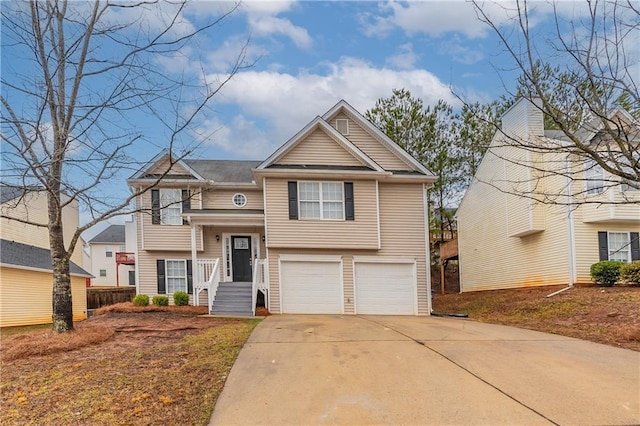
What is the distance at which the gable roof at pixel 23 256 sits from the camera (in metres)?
17.2

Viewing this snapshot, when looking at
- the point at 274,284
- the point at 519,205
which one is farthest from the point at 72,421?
the point at 519,205

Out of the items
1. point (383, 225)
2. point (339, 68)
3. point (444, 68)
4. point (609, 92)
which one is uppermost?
point (339, 68)

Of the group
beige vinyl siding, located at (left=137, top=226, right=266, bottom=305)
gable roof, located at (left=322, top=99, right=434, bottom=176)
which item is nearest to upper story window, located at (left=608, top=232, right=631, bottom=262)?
gable roof, located at (left=322, top=99, right=434, bottom=176)

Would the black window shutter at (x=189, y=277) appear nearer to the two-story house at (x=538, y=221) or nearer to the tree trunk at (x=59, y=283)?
the tree trunk at (x=59, y=283)

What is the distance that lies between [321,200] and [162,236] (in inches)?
248

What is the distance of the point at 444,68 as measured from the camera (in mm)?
7570

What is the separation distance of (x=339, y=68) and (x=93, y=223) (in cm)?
785

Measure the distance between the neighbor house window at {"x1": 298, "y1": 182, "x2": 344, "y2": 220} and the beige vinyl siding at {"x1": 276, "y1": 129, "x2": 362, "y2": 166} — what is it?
834 mm

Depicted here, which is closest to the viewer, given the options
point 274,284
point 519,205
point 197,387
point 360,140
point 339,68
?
point 197,387

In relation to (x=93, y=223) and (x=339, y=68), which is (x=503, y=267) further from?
(x=93, y=223)

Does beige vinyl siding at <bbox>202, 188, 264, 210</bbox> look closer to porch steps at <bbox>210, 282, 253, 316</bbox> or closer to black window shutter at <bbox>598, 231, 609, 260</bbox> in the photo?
porch steps at <bbox>210, 282, 253, 316</bbox>

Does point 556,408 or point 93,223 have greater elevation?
point 93,223

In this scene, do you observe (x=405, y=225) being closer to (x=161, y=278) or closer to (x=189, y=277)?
(x=189, y=277)

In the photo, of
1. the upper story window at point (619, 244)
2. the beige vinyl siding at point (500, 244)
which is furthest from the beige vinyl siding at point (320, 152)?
the upper story window at point (619, 244)
